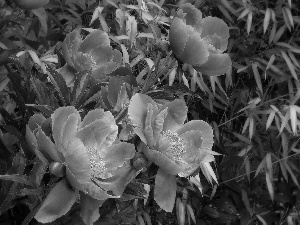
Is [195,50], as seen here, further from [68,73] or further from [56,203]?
[56,203]

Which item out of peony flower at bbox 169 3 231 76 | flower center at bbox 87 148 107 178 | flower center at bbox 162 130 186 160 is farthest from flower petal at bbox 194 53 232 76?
flower center at bbox 87 148 107 178

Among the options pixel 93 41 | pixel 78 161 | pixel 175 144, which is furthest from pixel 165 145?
pixel 93 41

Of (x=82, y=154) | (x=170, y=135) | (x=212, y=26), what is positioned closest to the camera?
(x=82, y=154)

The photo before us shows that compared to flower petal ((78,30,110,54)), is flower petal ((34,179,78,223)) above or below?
below

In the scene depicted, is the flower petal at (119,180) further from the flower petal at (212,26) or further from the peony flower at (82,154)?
the flower petal at (212,26)

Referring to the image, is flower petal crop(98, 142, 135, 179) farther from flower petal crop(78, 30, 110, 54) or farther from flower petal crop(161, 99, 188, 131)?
flower petal crop(78, 30, 110, 54)
